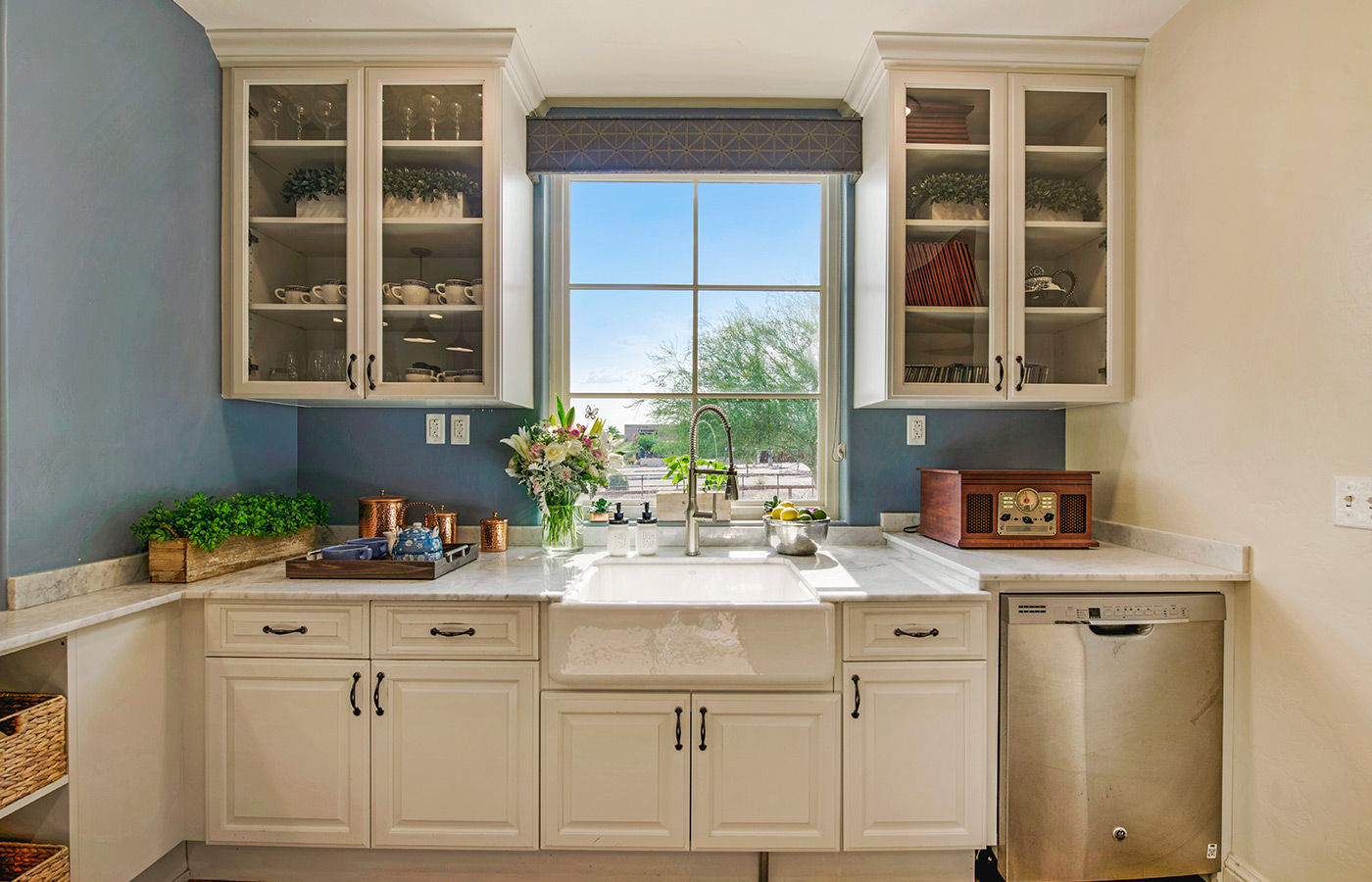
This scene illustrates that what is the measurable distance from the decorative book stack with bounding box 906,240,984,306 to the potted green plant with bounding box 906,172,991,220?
9 cm

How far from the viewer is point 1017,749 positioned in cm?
164

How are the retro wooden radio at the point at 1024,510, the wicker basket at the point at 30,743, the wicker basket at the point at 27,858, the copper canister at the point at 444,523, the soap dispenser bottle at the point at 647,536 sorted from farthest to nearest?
the copper canister at the point at 444,523
the soap dispenser bottle at the point at 647,536
the retro wooden radio at the point at 1024,510
the wicker basket at the point at 27,858
the wicker basket at the point at 30,743

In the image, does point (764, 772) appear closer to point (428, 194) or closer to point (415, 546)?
point (415, 546)

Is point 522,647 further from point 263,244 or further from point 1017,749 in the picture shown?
point 263,244

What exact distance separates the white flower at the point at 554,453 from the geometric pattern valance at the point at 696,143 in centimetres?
104

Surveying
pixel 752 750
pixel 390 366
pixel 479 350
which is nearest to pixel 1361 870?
pixel 752 750

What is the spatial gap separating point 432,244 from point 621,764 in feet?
5.47

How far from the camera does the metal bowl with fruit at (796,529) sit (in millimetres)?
2125

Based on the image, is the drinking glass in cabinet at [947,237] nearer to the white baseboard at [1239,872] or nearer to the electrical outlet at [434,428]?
the white baseboard at [1239,872]

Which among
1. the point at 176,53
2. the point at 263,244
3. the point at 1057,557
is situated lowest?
the point at 1057,557

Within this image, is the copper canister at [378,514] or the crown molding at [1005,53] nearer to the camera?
the crown molding at [1005,53]

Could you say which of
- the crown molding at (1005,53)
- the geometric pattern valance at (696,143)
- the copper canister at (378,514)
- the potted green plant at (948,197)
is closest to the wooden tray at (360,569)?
the copper canister at (378,514)

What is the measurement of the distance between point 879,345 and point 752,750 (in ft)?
4.29

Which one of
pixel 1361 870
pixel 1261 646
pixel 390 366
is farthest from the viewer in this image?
pixel 390 366
